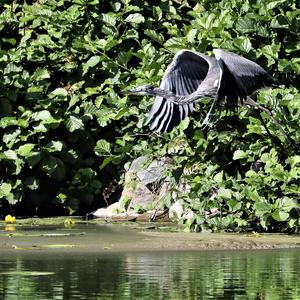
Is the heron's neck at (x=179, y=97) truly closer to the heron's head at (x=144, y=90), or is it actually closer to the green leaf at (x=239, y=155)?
the heron's head at (x=144, y=90)

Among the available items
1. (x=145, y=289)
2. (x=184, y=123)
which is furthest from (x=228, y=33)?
(x=145, y=289)

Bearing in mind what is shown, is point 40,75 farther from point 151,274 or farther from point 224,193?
point 151,274

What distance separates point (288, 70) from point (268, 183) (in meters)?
1.34

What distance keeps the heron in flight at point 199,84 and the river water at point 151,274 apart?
1890 mm

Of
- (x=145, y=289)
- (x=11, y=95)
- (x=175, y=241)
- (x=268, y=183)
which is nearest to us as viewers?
(x=145, y=289)

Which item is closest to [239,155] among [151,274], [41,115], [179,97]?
[179,97]

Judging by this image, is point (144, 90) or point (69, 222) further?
point (69, 222)

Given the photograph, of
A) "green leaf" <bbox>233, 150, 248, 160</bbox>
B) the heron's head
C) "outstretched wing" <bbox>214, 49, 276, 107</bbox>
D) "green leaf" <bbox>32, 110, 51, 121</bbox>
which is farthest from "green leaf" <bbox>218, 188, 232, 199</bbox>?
"green leaf" <bbox>32, 110, 51, 121</bbox>

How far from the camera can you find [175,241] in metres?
10.2

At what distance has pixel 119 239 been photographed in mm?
10375

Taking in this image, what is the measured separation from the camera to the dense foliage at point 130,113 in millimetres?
11195

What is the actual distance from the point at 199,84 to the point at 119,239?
239 cm

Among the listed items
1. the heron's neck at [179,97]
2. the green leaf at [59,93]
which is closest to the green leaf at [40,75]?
the green leaf at [59,93]

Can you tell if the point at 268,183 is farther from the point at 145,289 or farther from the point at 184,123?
the point at 145,289
